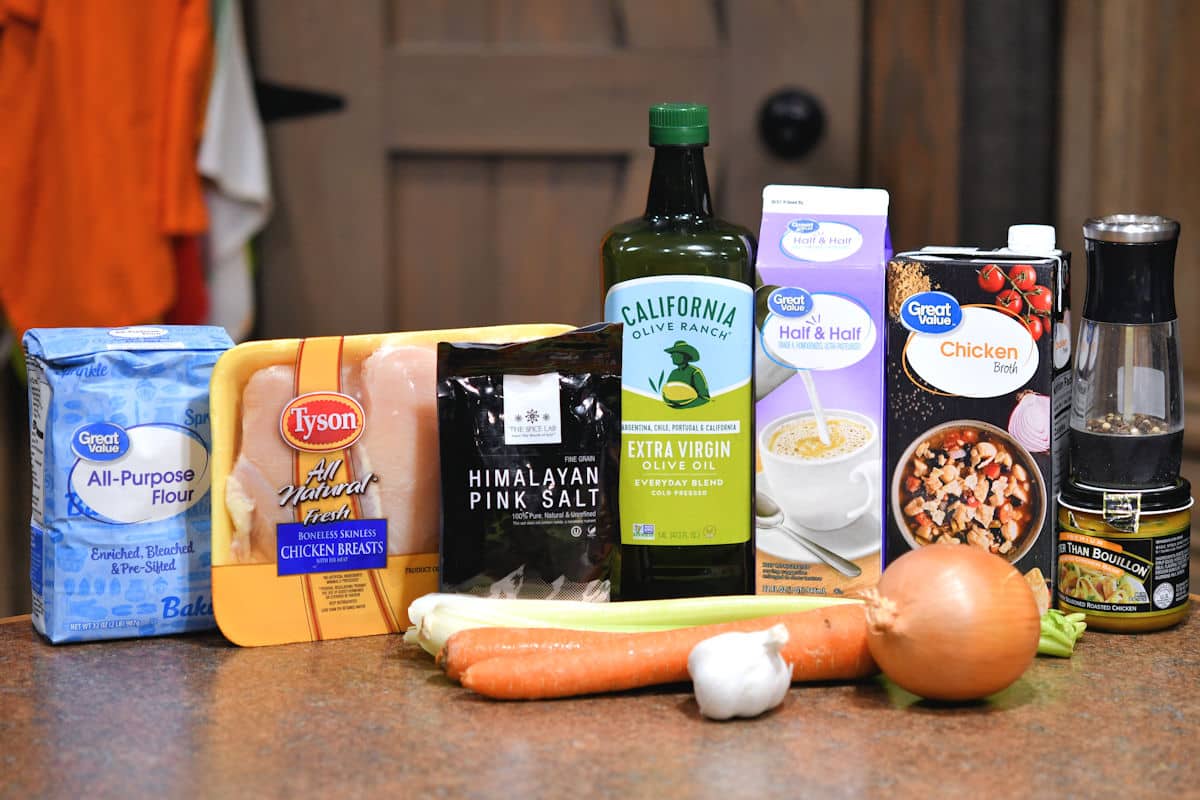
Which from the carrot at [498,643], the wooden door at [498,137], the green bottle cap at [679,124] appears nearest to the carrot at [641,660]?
the carrot at [498,643]

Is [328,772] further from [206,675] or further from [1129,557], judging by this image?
[1129,557]

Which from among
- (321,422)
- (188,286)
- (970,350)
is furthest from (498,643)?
(188,286)

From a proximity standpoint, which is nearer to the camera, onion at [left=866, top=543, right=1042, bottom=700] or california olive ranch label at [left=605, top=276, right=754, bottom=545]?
onion at [left=866, top=543, right=1042, bottom=700]

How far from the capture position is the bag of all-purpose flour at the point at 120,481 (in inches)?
39.8

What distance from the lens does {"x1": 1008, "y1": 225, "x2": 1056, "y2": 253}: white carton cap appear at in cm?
106

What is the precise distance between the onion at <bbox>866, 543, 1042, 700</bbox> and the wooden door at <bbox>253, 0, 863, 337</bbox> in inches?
42.8

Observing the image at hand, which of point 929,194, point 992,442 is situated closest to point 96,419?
point 992,442

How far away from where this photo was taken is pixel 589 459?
1.03m

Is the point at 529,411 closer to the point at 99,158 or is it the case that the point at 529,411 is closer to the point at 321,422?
the point at 321,422

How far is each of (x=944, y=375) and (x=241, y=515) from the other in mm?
549

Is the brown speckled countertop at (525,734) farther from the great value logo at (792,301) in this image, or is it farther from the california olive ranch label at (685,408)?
the great value logo at (792,301)

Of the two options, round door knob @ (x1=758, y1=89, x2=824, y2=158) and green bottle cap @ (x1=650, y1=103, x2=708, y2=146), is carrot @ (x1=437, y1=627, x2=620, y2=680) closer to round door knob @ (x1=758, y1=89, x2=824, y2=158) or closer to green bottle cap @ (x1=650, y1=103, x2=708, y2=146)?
green bottle cap @ (x1=650, y1=103, x2=708, y2=146)

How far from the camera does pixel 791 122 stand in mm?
1886

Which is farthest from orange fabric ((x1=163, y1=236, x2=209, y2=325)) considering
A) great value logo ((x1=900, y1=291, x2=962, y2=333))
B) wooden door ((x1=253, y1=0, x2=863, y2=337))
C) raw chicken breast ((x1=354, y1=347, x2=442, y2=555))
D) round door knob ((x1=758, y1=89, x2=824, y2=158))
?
great value logo ((x1=900, y1=291, x2=962, y2=333))
